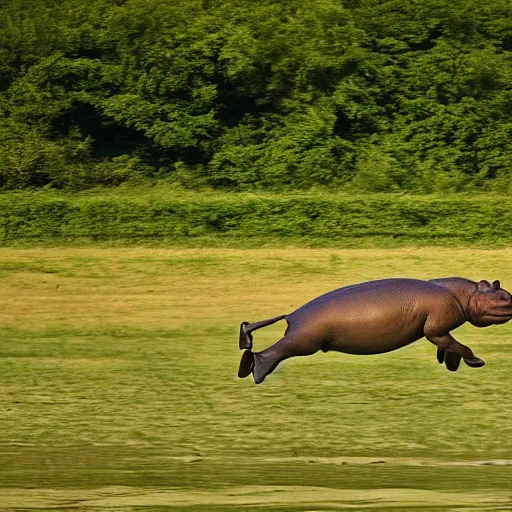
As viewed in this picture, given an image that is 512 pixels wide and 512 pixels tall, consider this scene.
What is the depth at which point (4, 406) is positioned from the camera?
34.9ft

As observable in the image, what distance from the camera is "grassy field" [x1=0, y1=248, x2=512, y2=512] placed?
7430 millimetres

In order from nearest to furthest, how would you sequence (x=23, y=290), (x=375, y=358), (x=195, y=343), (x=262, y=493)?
1. (x=262, y=493)
2. (x=375, y=358)
3. (x=195, y=343)
4. (x=23, y=290)

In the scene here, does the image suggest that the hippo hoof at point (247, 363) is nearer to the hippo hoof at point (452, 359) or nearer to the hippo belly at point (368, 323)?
the hippo belly at point (368, 323)

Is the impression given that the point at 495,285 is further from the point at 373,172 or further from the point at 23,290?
the point at 373,172

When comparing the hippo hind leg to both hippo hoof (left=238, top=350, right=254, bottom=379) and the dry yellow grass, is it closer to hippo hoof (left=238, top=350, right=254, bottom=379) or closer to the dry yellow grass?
hippo hoof (left=238, top=350, right=254, bottom=379)

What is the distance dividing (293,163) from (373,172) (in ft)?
4.38

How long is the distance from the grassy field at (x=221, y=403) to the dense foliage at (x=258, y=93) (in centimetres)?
449

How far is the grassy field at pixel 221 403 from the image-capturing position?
24.4 ft

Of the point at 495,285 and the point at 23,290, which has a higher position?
the point at 495,285

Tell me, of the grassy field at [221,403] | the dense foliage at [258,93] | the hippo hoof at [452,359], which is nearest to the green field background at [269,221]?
the grassy field at [221,403]

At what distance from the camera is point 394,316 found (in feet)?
13.7

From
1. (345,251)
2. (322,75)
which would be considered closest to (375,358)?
(345,251)

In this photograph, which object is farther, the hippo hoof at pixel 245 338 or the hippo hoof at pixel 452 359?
the hippo hoof at pixel 245 338

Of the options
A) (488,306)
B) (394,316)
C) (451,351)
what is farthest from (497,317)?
(394,316)
